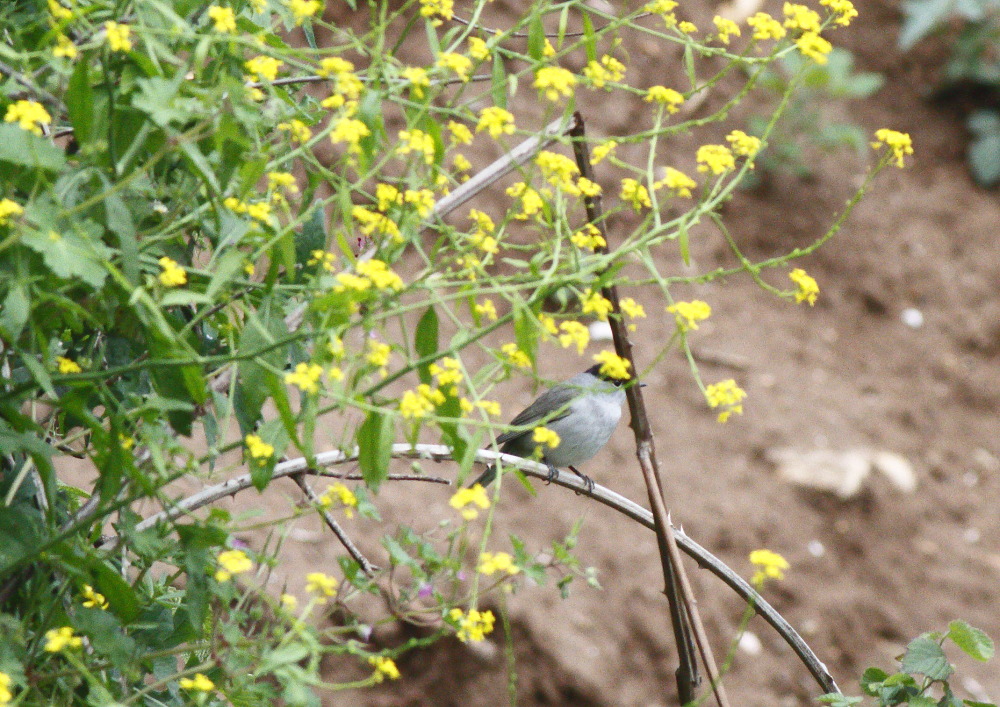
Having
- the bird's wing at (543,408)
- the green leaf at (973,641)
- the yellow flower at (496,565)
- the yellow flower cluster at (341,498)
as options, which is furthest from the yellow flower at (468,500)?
the bird's wing at (543,408)

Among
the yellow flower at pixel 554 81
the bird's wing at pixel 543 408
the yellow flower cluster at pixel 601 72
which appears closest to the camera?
the yellow flower at pixel 554 81

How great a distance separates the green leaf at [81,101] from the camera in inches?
54.1

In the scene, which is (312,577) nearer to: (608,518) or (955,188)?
(608,518)

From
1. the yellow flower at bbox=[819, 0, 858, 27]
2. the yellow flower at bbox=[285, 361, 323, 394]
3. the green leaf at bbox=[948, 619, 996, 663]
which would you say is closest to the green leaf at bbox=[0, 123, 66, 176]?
the yellow flower at bbox=[285, 361, 323, 394]

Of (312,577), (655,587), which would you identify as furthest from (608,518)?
(312,577)

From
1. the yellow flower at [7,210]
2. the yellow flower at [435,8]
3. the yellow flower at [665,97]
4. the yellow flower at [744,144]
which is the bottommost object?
the yellow flower at [744,144]

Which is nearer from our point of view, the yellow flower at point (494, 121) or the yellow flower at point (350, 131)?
the yellow flower at point (350, 131)

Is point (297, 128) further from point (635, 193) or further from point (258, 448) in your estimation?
point (635, 193)

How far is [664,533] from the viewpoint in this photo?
6.10 ft

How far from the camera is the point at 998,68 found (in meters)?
6.96

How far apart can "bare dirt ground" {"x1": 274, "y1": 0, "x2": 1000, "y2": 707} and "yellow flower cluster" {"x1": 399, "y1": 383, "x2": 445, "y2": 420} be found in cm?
246

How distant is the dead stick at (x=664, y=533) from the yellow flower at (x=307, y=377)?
51 cm

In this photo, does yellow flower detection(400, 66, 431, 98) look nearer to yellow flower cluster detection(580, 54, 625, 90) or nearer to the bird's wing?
yellow flower cluster detection(580, 54, 625, 90)

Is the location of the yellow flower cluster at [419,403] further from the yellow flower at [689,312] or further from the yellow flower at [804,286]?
the yellow flower at [804,286]
